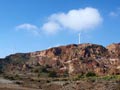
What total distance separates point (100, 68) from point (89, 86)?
43808mm

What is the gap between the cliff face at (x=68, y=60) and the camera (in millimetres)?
92581

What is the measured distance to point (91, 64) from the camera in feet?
311

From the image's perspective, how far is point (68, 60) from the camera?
107 m

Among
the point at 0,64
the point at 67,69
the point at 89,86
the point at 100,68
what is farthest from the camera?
the point at 0,64

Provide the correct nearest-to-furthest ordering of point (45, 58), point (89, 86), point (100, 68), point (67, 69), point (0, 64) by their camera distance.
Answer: point (89, 86)
point (100, 68)
point (67, 69)
point (0, 64)
point (45, 58)

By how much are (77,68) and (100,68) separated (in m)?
6.95

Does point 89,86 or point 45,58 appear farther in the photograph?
point 45,58

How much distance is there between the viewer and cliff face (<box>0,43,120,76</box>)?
304 ft

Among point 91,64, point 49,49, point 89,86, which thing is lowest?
point 89,86

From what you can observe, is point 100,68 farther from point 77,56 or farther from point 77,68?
point 77,56

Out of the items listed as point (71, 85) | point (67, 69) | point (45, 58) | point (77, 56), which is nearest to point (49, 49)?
point (45, 58)

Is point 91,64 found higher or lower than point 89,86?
higher

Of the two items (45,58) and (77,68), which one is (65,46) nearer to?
(45,58)

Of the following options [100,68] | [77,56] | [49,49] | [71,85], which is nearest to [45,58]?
[49,49]
